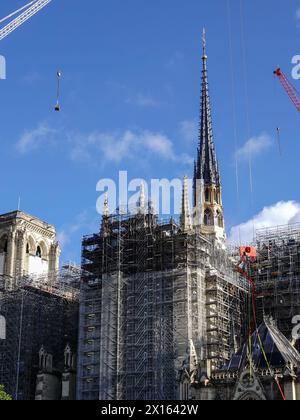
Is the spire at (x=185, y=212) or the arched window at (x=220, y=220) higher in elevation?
the arched window at (x=220, y=220)

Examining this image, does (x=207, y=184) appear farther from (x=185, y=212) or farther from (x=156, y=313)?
(x=156, y=313)

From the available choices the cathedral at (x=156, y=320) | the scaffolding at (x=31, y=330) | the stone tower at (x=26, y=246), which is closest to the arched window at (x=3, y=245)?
the stone tower at (x=26, y=246)

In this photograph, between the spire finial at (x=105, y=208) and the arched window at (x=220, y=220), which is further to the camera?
the arched window at (x=220, y=220)

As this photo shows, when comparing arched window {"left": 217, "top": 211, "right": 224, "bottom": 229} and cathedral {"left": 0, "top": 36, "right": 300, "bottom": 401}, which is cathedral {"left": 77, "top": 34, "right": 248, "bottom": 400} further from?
arched window {"left": 217, "top": 211, "right": 224, "bottom": 229}

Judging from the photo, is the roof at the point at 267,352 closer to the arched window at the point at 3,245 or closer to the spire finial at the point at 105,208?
the spire finial at the point at 105,208

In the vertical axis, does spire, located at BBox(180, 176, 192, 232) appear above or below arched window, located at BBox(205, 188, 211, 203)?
below

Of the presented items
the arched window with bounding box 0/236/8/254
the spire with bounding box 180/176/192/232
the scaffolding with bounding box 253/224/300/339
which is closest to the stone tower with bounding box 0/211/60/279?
the arched window with bounding box 0/236/8/254

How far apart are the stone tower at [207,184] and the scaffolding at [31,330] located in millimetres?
27214

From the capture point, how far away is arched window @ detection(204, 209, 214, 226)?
12554 centimetres

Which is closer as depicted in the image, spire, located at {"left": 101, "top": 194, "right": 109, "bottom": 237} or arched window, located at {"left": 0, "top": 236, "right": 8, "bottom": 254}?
spire, located at {"left": 101, "top": 194, "right": 109, "bottom": 237}

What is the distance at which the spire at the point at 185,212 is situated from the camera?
94.1 meters

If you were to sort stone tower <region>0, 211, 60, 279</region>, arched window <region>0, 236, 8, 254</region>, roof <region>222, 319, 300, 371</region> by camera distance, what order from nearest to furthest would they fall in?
1. roof <region>222, 319, 300, 371</region>
2. stone tower <region>0, 211, 60, 279</region>
3. arched window <region>0, 236, 8, 254</region>

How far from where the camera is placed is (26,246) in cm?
12356

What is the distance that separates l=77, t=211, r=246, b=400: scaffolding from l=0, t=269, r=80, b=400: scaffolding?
380 inches
